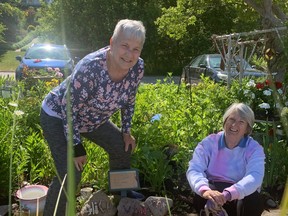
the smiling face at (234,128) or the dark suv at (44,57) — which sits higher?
the smiling face at (234,128)

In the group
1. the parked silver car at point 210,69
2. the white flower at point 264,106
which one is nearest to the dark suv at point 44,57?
the parked silver car at point 210,69

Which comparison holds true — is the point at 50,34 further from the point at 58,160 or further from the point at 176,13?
the point at 58,160

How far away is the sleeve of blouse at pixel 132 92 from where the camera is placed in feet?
8.82

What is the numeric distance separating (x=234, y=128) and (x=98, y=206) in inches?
43.5

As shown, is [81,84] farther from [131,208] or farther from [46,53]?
[46,53]

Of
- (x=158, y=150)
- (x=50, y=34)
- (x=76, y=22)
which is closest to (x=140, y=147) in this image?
(x=158, y=150)

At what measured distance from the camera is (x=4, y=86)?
5609mm

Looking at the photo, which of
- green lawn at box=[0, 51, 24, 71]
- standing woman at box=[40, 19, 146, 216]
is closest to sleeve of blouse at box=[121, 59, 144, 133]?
standing woman at box=[40, 19, 146, 216]

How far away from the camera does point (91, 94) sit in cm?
250

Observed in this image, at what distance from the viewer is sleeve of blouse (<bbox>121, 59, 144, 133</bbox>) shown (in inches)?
106

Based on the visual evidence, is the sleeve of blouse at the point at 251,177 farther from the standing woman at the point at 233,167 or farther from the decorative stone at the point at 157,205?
A: the decorative stone at the point at 157,205

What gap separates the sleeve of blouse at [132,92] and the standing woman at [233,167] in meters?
0.50

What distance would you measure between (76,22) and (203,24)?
6.75 metres

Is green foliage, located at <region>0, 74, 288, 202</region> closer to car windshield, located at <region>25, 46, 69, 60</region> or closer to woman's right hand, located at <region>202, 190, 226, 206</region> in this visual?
woman's right hand, located at <region>202, 190, 226, 206</region>
